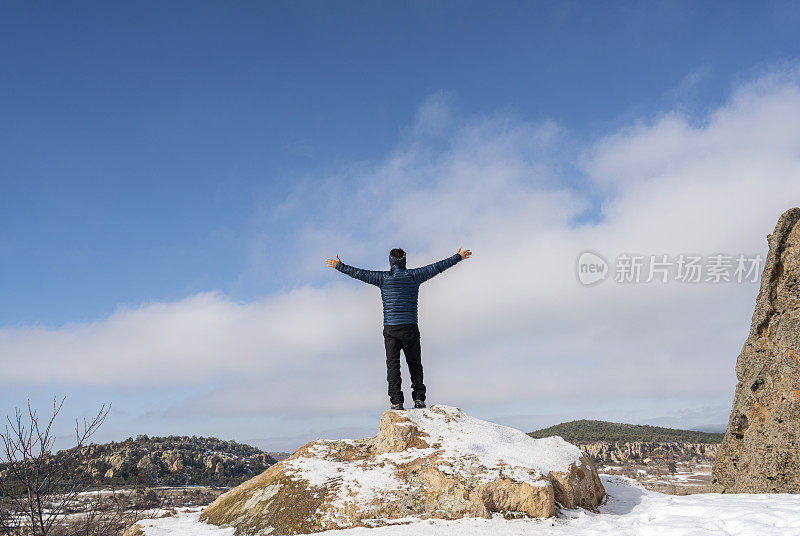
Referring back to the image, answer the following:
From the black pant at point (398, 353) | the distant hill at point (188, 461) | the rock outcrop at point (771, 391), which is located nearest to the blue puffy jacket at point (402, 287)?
the black pant at point (398, 353)

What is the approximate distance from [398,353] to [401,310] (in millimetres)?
1040

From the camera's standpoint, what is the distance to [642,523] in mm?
7262

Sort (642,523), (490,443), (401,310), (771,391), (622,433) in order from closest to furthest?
1. (642,523)
2. (490,443)
3. (771,391)
4. (401,310)
5. (622,433)

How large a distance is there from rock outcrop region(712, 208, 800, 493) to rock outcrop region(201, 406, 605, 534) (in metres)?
3.33

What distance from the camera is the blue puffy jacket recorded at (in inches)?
448

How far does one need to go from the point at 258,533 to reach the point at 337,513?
4.40ft

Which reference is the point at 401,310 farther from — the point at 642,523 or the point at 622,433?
the point at 622,433

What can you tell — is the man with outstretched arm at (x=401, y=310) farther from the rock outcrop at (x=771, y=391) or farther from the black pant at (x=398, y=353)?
the rock outcrop at (x=771, y=391)

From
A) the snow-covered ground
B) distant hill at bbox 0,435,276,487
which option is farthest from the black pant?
distant hill at bbox 0,435,276,487

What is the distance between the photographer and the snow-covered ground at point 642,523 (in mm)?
6320

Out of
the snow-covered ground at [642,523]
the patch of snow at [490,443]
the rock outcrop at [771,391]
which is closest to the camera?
the snow-covered ground at [642,523]

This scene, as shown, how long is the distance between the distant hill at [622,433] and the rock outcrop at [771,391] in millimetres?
51028

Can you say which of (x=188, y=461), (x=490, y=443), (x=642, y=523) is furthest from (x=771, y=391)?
(x=188, y=461)

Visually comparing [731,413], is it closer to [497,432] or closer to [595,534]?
[497,432]
